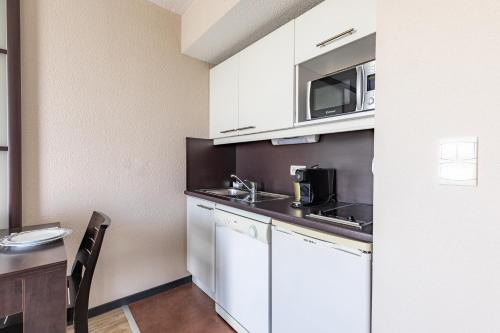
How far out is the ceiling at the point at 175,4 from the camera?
1932 millimetres

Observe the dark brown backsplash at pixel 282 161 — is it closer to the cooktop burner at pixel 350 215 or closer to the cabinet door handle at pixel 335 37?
the cooktop burner at pixel 350 215

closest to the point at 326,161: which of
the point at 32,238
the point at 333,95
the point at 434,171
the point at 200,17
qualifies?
the point at 333,95

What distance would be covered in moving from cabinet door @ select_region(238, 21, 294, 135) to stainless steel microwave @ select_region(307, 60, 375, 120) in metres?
0.15

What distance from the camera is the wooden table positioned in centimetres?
82

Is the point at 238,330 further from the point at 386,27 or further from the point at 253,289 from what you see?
the point at 386,27

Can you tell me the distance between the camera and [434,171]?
2.27 ft

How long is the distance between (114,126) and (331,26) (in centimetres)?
162

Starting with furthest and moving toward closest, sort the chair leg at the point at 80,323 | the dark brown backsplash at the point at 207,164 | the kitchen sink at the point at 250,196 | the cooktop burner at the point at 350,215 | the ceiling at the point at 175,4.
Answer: the dark brown backsplash at the point at 207,164 → the ceiling at the point at 175,4 → the kitchen sink at the point at 250,196 → the chair leg at the point at 80,323 → the cooktop burner at the point at 350,215

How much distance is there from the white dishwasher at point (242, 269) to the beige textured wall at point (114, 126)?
0.65 meters

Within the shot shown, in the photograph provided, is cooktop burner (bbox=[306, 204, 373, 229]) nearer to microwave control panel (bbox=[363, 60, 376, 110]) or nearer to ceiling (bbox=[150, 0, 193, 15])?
microwave control panel (bbox=[363, 60, 376, 110])

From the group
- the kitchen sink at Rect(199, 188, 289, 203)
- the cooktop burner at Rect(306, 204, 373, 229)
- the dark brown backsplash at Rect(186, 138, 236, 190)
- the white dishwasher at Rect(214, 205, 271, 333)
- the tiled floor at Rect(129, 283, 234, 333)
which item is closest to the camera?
the cooktop burner at Rect(306, 204, 373, 229)

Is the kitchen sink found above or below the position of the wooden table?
above

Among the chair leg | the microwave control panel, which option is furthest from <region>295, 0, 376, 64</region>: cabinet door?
the chair leg

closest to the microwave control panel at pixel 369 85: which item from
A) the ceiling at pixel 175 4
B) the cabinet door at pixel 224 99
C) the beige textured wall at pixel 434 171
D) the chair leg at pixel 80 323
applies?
the beige textured wall at pixel 434 171
